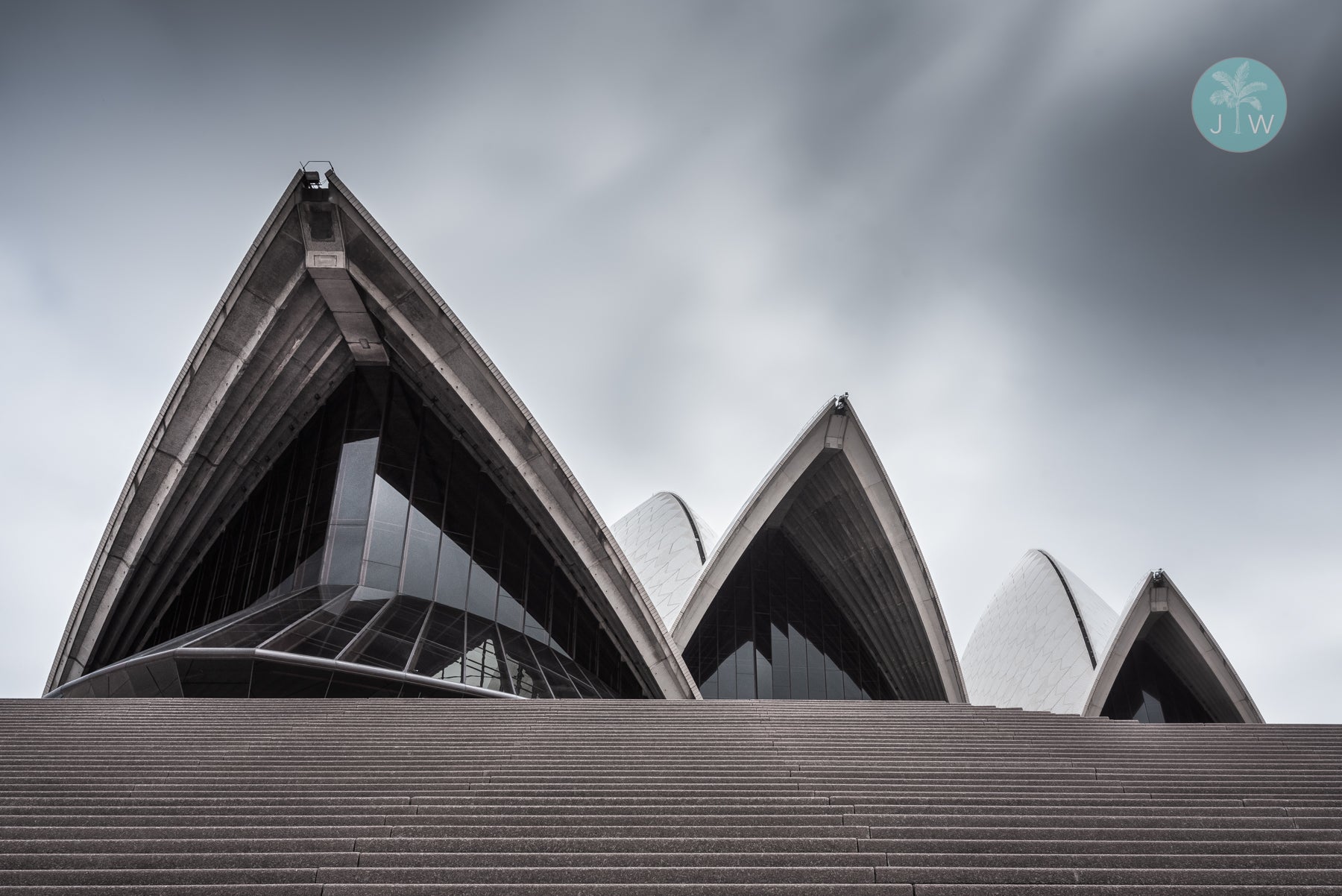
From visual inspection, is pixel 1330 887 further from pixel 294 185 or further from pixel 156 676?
pixel 294 185

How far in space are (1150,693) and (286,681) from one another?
2295cm

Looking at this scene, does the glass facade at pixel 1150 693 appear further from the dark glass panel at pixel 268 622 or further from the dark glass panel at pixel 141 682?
the dark glass panel at pixel 141 682

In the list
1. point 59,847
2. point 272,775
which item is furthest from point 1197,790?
point 59,847

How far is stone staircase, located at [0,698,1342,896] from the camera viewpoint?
426cm

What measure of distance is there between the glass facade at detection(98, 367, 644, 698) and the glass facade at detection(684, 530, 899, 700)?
336 centimetres

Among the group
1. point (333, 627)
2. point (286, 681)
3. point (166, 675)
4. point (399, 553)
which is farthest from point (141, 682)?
point (399, 553)

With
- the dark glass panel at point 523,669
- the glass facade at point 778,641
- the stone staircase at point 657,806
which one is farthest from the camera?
the glass facade at point 778,641

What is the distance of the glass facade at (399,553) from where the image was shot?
17.3m

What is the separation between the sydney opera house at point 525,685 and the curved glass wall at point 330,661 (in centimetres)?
7

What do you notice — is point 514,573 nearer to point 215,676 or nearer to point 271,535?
point 271,535

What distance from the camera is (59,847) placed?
4.77 metres

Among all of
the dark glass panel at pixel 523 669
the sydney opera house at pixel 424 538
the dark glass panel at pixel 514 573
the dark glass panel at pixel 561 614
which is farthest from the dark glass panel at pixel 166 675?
the dark glass panel at pixel 561 614

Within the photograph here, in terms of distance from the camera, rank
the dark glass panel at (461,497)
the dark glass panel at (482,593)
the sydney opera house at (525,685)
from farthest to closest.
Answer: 1. the dark glass panel at (461,497)
2. the dark glass panel at (482,593)
3. the sydney opera house at (525,685)

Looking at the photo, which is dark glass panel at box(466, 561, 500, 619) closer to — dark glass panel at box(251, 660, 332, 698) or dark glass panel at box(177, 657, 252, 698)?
dark glass panel at box(251, 660, 332, 698)
